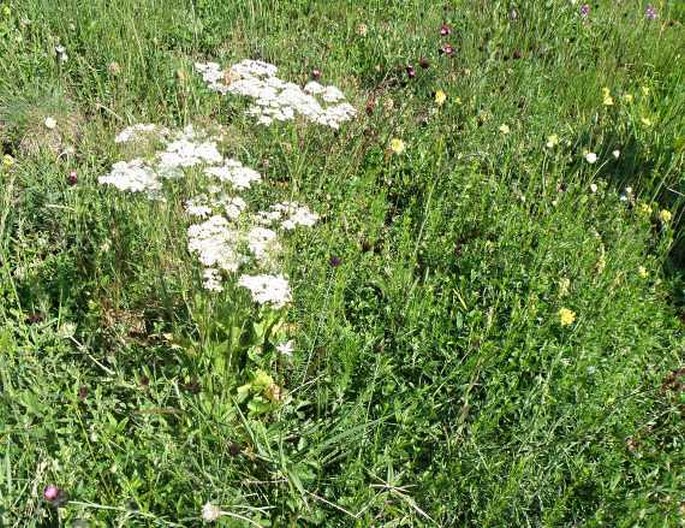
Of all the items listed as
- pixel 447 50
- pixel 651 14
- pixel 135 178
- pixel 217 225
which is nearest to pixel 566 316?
pixel 217 225

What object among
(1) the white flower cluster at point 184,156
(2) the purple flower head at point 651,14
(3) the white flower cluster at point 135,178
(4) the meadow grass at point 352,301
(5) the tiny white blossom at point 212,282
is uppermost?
(2) the purple flower head at point 651,14

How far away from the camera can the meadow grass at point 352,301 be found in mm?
1860

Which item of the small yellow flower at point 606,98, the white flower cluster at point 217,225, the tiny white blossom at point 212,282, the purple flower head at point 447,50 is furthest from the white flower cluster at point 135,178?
the small yellow flower at point 606,98

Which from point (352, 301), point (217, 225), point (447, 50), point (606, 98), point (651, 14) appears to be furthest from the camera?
point (651, 14)

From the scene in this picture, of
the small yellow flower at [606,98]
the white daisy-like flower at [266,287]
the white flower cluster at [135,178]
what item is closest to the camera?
the white daisy-like flower at [266,287]

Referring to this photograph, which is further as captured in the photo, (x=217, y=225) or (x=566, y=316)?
(x=566, y=316)

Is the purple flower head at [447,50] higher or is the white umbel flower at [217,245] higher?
the purple flower head at [447,50]

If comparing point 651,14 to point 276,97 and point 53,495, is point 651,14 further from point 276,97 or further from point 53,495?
point 53,495

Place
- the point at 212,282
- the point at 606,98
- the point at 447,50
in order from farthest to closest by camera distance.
A: 1. the point at 447,50
2. the point at 606,98
3. the point at 212,282

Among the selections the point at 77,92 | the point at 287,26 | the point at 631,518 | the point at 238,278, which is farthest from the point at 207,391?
the point at 287,26

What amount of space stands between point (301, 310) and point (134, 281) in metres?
0.67

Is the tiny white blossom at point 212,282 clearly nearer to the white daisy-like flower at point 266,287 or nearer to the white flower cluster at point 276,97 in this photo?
the white daisy-like flower at point 266,287

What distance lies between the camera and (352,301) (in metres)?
2.49

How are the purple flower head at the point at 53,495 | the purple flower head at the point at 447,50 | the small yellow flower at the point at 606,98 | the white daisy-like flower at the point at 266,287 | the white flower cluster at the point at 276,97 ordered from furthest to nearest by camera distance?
1. the purple flower head at the point at 447,50
2. the small yellow flower at the point at 606,98
3. the white flower cluster at the point at 276,97
4. the white daisy-like flower at the point at 266,287
5. the purple flower head at the point at 53,495
